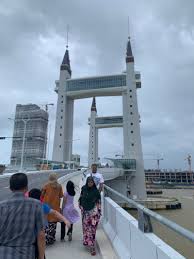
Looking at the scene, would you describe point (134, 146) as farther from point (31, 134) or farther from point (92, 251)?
point (92, 251)

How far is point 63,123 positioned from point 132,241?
65.3 metres

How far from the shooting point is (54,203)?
550 centimetres

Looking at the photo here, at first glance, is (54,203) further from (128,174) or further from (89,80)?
(89,80)

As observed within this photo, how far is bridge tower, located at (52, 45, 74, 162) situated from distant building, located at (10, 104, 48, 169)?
193 inches

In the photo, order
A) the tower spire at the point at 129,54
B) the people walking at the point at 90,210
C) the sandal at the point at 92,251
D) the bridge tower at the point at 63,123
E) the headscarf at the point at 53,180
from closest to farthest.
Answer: the sandal at the point at 92,251, the people walking at the point at 90,210, the headscarf at the point at 53,180, the bridge tower at the point at 63,123, the tower spire at the point at 129,54

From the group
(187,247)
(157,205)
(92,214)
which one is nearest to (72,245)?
(92,214)

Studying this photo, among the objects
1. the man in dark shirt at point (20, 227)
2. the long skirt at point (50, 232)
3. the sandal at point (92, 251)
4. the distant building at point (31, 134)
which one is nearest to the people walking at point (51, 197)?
the long skirt at point (50, 232)

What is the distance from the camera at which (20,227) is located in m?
2.44

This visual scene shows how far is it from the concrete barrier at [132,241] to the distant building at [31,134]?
64740 mm

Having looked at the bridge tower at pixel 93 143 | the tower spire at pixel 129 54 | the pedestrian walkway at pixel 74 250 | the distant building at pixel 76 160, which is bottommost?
the pedestrian walkway at pixel 74 250

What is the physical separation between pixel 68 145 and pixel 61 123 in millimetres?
6741

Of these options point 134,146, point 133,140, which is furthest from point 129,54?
point 134,146

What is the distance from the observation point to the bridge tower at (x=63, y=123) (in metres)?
67.5

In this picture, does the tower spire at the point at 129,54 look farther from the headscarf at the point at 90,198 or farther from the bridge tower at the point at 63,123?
the headscarf at the point at 90,198
